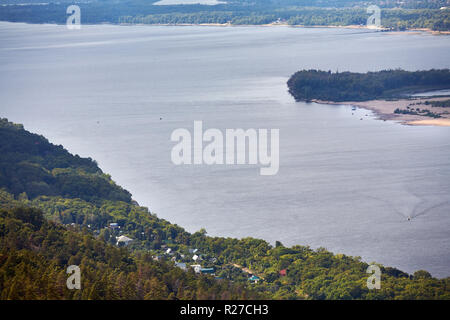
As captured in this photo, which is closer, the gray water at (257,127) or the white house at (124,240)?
the white house at (124,240)

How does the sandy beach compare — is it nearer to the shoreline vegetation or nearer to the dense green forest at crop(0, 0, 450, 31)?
the shoreline vegetation

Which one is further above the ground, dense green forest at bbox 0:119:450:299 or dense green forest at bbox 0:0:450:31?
dense green forest at bbox 0:0:450:31

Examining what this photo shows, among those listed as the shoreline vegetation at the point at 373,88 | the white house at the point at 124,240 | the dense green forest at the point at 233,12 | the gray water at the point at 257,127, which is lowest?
the white house at the point at 124,240

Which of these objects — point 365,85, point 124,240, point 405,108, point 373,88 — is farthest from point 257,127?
point 124,240

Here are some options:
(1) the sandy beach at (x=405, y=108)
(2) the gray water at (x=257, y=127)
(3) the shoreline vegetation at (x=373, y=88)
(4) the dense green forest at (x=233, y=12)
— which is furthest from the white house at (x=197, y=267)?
(4) the dense green forest at (x=233, y=12)

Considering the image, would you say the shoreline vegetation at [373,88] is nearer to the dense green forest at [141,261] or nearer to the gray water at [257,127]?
the gray water at [257,127]

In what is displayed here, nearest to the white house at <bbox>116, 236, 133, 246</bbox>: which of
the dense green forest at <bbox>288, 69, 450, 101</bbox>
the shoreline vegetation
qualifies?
the shoreline vegetation
